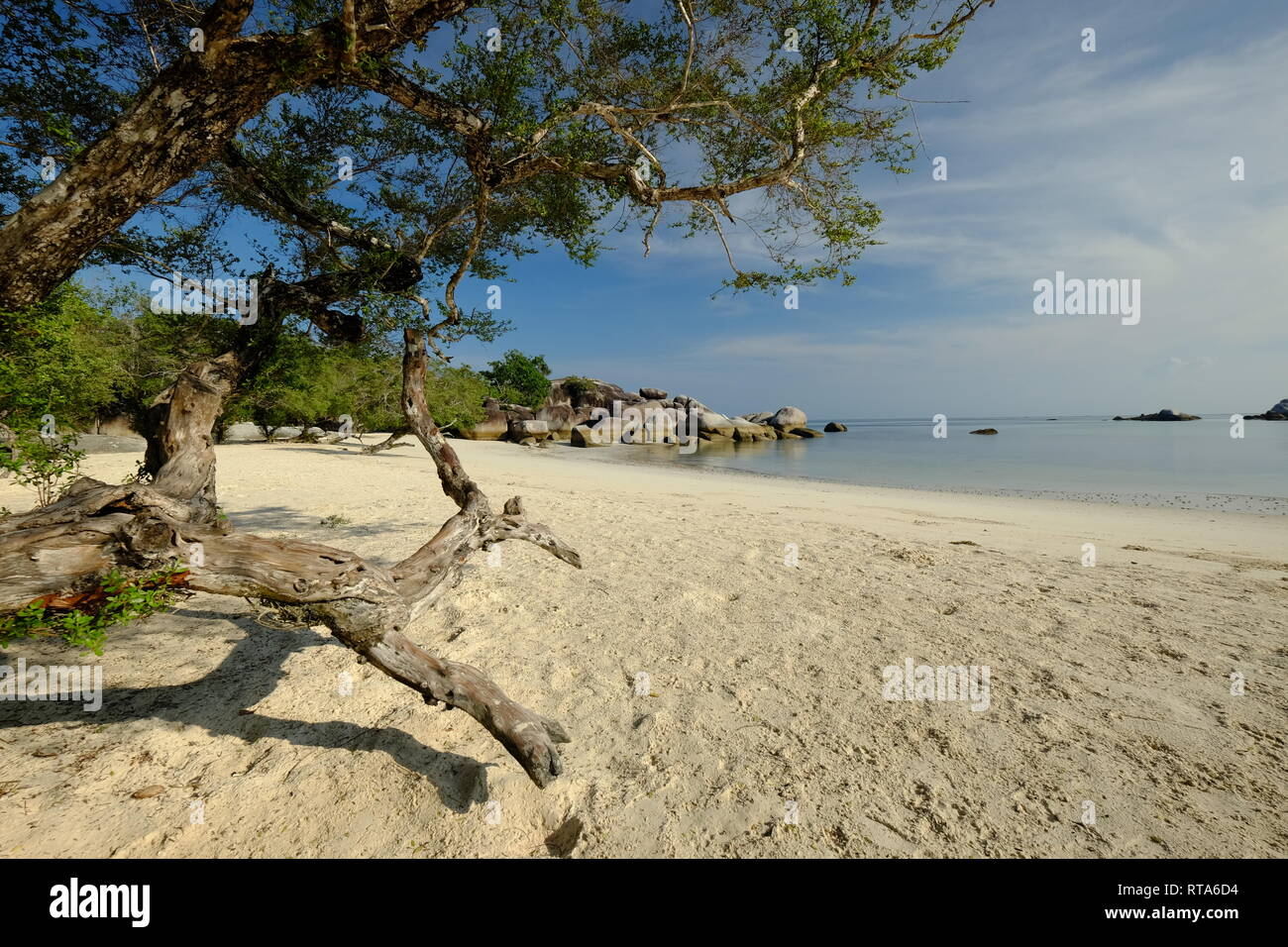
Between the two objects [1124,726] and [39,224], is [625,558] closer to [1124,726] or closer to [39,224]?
[1124,726]

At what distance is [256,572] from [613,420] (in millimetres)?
46205

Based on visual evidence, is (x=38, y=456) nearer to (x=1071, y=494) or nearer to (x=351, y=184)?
(x=351, y=184)

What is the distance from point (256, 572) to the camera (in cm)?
273

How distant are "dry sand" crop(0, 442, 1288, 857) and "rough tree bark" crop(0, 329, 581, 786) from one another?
0.49 metres

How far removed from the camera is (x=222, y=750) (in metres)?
3.23

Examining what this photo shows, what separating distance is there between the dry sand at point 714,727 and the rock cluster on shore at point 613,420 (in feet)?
121

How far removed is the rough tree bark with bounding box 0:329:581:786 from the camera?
2.39 meters

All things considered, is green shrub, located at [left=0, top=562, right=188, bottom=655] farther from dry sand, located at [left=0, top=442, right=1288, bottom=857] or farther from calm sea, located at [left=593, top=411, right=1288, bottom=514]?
calm sea, located at [left=593, top=411, right=1288, bottom=514]

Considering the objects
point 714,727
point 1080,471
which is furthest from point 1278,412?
point 714,727

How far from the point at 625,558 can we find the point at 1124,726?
5.13 metres

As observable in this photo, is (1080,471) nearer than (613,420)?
Yes

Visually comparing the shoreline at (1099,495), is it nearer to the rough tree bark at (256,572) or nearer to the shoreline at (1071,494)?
the shoreline at (1071,494)

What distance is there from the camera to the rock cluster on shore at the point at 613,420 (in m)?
45.1

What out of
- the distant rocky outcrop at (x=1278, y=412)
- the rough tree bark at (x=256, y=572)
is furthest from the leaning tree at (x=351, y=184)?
the distant rocky outcrop at (x=1278, y=412)
